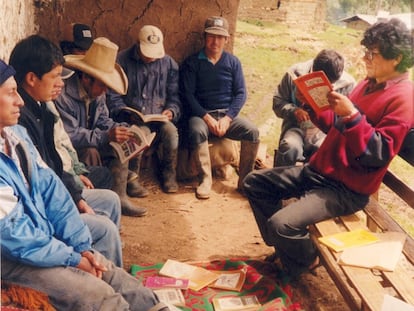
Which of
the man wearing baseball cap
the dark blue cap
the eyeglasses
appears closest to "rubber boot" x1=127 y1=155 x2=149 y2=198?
the man wearing baseball cap

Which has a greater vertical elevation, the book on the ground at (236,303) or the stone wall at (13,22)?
the stone wall at (13,22)

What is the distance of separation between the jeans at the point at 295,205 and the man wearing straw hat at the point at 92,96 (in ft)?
3.81

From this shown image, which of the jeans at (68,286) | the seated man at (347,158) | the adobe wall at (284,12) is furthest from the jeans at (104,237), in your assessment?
the adobe wall at (284,12)

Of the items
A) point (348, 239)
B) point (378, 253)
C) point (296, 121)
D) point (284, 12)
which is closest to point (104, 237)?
point (348, 239)

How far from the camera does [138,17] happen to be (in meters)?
4.67

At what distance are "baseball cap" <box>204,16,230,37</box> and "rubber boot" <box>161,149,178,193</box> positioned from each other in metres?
1.19

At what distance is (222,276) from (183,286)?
0.30m

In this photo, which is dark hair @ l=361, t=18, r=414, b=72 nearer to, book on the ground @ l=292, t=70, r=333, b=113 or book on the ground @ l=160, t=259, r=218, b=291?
book on the ground @ l=292, t=70, r=333, b=113

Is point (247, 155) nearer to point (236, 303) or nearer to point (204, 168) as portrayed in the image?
point (204, 168)

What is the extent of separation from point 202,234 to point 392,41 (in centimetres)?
212

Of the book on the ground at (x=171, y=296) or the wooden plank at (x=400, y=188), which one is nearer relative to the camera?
the wooden plank at (x=400, y=188)

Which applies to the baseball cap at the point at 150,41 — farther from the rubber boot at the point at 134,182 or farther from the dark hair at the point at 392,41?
the dark hair at the point at 392,41

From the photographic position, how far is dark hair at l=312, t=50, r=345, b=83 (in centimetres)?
366

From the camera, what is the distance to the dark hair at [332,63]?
366cm
